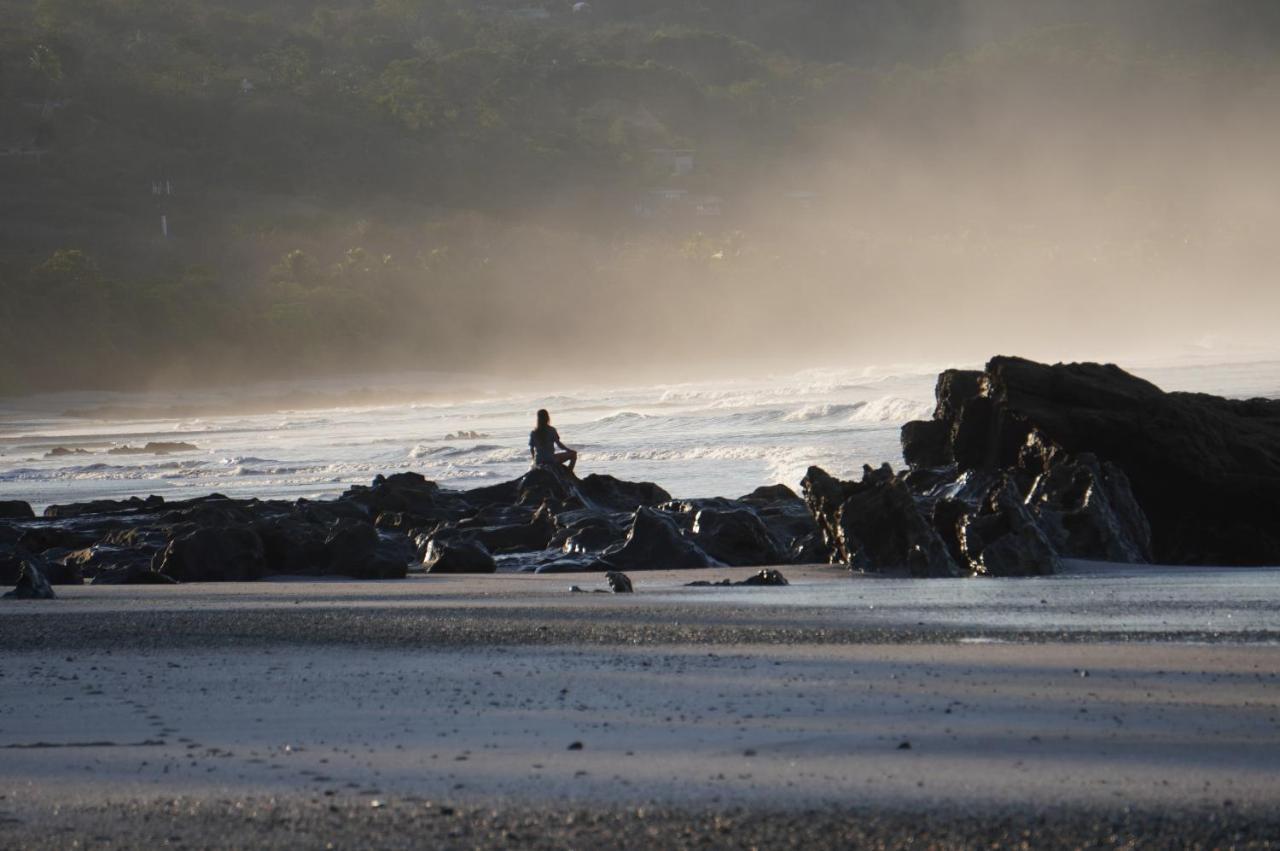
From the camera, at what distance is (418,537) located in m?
11.5

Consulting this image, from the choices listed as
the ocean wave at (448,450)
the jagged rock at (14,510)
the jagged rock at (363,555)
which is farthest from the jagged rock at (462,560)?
the ocean wave at (448,450)

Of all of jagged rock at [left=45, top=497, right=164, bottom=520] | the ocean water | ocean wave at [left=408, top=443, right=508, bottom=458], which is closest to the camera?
jagged rock at [left=45, top=497, right=164, bottom=520]

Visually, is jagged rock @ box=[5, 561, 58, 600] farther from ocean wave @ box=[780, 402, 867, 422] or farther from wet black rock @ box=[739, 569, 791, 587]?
ocean wave @ box=[780, 402, 867, 422]

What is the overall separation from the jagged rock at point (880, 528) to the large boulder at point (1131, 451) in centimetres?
74

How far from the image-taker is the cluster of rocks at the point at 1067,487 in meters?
8.13

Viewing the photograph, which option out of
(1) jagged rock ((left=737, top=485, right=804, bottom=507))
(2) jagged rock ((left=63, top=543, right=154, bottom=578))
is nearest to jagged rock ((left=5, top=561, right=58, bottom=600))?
(2) jagged rock ((left=63, top=543, right=154, bottom=578))

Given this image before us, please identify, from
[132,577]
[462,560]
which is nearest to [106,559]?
[132,577]

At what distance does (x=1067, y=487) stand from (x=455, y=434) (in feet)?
76.9

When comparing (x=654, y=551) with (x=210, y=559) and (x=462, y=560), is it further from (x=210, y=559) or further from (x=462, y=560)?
(x=210, y=559)

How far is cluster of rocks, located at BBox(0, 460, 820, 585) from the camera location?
9.21 meters

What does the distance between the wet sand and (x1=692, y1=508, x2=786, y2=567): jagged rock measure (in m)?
3.35

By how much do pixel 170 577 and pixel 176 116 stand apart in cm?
8017

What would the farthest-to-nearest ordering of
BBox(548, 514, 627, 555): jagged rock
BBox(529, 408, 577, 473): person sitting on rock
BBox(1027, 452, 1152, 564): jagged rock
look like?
BBox(529, 408, 577, 473): person sitting on rock < BBox(548, 514, 627, 555): jagged rock < BBox(1027, 452, 1152, 564): jagged rock

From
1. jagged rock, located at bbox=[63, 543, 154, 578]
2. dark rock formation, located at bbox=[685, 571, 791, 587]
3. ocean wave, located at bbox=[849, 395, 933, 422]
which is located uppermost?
ocean wave, located at bbox=[849, 395, 933, 422]
